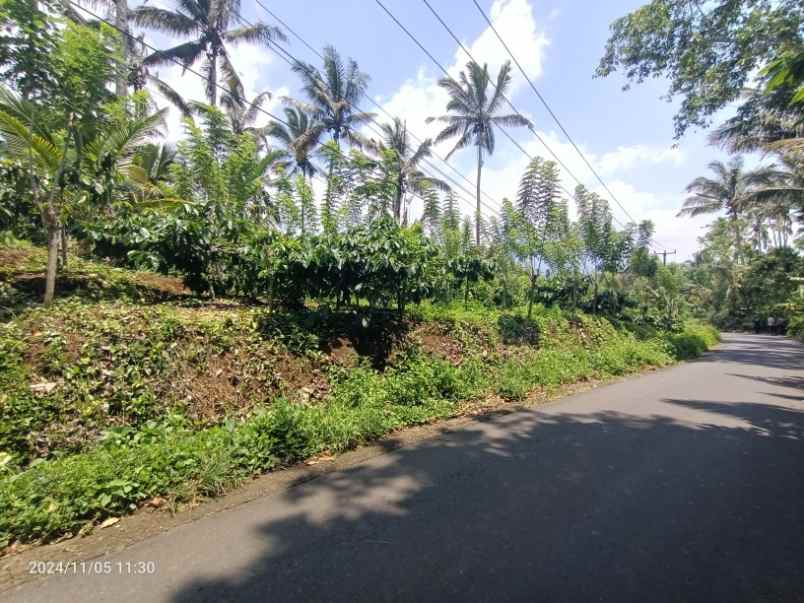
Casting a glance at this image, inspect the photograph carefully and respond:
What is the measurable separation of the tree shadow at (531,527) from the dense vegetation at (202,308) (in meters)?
0.91

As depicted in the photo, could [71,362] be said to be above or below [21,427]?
above

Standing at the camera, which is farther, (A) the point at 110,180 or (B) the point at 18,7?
(A) the point at 110,180

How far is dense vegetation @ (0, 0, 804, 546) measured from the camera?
3.09 meters

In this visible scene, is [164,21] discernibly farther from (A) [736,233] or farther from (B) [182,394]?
(A) [736,233]

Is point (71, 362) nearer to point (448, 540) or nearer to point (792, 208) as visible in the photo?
point (448, 540)

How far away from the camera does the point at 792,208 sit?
17.9 meters

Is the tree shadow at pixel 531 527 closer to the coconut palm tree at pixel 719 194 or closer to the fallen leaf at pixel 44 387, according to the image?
the fallen leaf at pixel 44 387

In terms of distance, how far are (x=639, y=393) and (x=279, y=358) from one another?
672 centimetres

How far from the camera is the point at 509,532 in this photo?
2545 millimetres

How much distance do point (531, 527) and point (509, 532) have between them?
0.60ft

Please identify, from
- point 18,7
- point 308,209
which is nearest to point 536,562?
point 308,209

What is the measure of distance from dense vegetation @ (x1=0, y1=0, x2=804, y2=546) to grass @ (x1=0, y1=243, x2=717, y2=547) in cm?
2

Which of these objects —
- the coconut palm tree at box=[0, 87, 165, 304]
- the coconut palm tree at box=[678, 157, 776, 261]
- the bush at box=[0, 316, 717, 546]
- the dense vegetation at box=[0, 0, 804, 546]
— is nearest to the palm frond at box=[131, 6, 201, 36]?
the dense vegetation at box=[0, 0, 804, 546]

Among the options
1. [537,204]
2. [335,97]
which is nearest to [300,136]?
[335,97]
